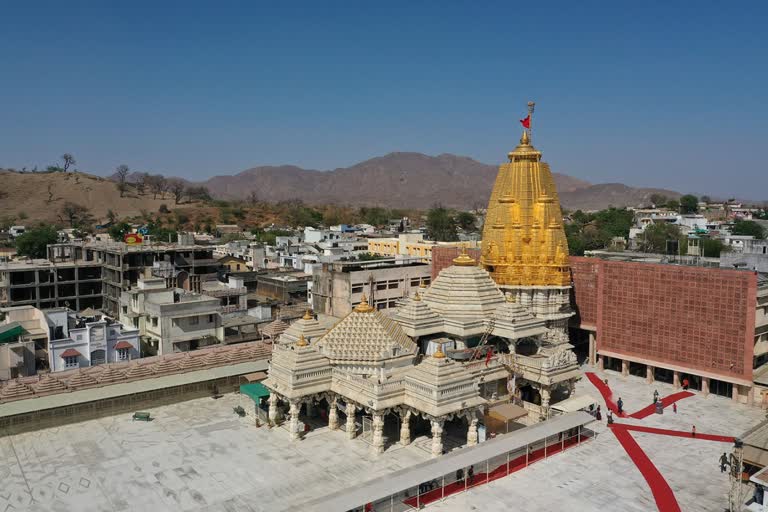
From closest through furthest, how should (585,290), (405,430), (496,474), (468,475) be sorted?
(468,475)
(496,474)
(405,430)
(585,290)

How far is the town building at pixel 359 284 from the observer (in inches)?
1879

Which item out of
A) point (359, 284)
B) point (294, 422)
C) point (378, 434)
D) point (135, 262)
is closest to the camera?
point (378, 434)

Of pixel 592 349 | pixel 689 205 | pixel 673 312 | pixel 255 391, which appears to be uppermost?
pixel 689 205

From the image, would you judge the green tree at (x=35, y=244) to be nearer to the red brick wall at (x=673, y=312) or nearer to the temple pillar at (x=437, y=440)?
the red brick wall at (x=673, y=312)

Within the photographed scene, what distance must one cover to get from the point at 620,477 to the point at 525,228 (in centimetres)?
1760

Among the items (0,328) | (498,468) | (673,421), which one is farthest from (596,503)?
(0,328)

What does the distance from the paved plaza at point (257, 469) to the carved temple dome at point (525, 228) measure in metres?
10.4

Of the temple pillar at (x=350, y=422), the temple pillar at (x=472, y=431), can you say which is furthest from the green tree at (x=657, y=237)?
the temple pillar at (x=350, y=422)

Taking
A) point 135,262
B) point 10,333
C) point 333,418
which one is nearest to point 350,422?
point 333,418

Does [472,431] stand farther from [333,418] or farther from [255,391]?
[255,391]

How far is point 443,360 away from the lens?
2320 centimetres

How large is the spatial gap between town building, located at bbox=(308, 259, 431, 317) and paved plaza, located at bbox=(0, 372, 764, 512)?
2089cm

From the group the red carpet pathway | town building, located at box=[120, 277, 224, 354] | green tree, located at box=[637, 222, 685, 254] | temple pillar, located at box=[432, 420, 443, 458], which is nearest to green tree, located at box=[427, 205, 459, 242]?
green tree, located at box=[637, 222, 685, 254]

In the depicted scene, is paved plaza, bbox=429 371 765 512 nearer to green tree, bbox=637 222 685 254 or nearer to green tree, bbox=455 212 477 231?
green tree, bbox=637 222 685 254
